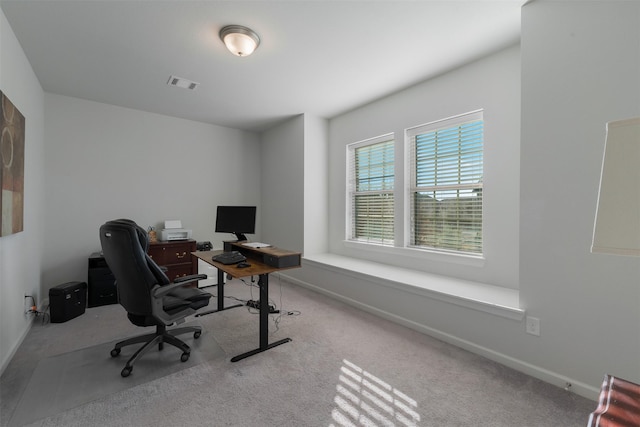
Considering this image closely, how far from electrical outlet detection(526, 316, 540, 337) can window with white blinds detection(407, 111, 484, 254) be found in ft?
3.22

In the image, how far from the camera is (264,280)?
2430 millimetres

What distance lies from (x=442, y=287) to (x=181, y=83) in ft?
12.6

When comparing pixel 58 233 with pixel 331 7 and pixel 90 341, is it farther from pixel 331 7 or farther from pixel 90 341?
pixel 331 7

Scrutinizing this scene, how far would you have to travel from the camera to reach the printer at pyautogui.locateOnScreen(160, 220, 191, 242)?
13.8 feet

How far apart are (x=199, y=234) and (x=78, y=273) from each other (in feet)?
5.64

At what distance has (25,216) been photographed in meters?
2.75

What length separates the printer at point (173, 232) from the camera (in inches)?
165

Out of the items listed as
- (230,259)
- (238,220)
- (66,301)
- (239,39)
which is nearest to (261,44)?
(239,39)

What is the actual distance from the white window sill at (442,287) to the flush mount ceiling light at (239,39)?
106 inches

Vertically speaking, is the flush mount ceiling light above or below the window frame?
above

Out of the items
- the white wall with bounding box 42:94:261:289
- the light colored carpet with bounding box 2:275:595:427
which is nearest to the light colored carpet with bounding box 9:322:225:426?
the light colored carpet with bounding box 2:275:595:427

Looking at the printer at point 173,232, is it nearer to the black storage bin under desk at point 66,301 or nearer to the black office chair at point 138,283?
the black storage bin under desk at point 66,301

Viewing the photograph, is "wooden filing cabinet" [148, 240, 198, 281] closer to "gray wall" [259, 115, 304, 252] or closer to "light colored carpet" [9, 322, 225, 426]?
"gray wall" [259, 115, 304, 252]

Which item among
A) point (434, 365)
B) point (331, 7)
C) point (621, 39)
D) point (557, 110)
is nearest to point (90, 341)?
point (434, 365)
